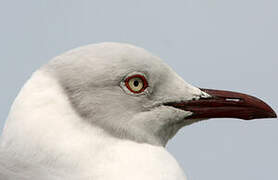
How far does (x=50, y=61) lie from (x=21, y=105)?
17.4 inches

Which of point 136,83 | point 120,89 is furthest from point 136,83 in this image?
point 120,89

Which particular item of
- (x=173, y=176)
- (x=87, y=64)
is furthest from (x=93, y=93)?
(x=173, y=176)

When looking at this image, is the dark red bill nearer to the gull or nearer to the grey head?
the gull

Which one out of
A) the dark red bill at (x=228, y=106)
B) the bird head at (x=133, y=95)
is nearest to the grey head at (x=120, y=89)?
the bird head at (x=133, y=95)

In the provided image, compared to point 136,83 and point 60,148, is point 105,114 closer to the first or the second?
point 136,83

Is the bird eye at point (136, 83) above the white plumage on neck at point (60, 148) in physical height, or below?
above

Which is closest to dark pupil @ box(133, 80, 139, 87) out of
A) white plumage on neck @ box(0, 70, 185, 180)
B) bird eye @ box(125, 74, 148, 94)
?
bird eye @ box(125, 74, 148, 94)

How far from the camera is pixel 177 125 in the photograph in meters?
4.33

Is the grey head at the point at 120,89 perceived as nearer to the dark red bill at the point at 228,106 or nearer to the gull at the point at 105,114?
the gull at the point at 105,114

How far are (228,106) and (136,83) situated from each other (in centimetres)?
78

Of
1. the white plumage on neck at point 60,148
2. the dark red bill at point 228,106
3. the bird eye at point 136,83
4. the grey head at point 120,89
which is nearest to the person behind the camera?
the white plumage on neck at point 60,148

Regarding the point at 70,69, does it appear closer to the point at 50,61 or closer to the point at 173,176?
the point at 50,61

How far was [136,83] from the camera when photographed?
3998mm

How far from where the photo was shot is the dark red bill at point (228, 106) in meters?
4.32
